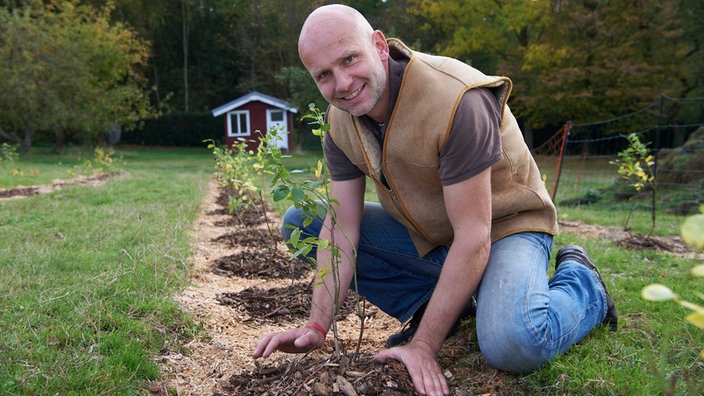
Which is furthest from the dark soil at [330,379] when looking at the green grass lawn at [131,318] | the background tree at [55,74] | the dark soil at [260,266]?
the background tree at [55,74]

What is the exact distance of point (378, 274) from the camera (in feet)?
8.38

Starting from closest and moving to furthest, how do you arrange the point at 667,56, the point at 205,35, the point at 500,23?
the point at 667,56
the point at 500,23
the point at 205,35

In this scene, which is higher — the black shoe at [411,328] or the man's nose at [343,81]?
the man's nose at [343,81]

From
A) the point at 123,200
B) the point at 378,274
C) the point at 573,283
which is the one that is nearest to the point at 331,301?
the point at 378,274

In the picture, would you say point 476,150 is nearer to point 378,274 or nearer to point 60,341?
point 378,274

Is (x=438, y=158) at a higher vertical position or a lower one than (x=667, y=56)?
lower

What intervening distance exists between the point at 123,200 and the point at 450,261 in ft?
18.4

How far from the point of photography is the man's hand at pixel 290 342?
79.4 inches

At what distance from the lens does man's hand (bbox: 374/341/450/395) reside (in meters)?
1.75

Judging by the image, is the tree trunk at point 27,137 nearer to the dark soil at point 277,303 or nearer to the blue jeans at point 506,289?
the dark soil at point 277,303

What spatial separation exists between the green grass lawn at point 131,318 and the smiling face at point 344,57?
2.48ft

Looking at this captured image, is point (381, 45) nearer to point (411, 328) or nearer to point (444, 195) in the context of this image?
point (444, 195)

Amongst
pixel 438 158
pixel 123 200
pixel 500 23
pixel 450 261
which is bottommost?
pixel 123 200

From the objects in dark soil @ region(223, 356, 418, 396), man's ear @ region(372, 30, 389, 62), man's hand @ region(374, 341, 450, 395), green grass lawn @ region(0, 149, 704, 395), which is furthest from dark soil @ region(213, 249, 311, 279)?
man's ear @ region(372, 30, 389, 62)
